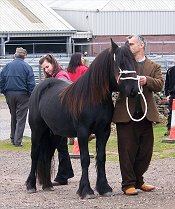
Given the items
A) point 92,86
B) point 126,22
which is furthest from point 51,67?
point 126,22

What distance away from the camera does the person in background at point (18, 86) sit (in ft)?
56.8

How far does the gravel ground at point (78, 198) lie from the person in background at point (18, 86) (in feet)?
9.67

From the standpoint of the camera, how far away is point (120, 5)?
57031mm

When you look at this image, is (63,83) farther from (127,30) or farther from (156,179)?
(127,30)

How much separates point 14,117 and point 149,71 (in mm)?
8002

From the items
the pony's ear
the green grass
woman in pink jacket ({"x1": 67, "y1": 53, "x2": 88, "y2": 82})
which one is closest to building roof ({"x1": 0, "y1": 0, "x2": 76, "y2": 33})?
the green grass

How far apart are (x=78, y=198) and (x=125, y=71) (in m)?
1.79

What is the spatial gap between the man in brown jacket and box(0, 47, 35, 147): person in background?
7.24 meters

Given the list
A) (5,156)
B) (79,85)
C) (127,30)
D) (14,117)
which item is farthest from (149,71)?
(127,30)

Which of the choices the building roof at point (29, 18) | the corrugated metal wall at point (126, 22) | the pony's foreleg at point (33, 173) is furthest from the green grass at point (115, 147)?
the corrugated metal wall at point (126, 22)

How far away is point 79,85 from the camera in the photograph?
1035 cm

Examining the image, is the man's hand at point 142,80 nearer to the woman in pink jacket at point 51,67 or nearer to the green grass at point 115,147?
the woman in pink jacket at point 51,67

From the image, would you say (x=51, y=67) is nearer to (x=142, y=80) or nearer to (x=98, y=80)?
(x=98, y=80)

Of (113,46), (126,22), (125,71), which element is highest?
(113,46)
